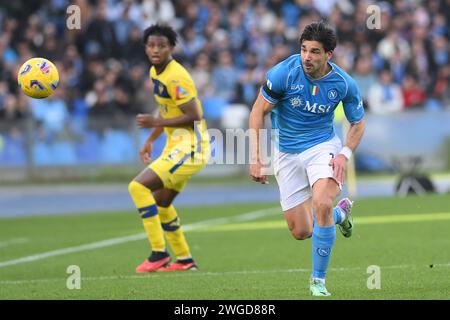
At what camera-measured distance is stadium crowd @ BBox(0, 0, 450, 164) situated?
26734 millimetres

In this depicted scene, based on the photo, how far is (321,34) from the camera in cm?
909

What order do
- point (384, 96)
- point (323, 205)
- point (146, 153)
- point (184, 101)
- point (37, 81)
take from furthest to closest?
point (384, 96)
point (146, 153)
point (184, 101)
point (37, 81)
point (323, 205)

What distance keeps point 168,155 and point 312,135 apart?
2781mm

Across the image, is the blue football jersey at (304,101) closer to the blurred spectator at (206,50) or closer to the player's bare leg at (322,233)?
the player's bare leg at (322,233)

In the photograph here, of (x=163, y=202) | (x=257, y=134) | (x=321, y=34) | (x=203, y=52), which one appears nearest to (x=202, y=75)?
(x=203, y=52)

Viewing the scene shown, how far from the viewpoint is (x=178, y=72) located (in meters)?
12.1

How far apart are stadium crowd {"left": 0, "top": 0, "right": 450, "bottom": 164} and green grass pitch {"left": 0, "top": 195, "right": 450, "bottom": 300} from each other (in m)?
6.71

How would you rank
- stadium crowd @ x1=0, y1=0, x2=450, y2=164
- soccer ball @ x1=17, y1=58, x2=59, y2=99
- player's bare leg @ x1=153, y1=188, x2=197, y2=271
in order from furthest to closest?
1. stadium crowd @ x1=0, y1=0, x2=450, y2=164
2. player's bare leg @ x1=153, y1=188, x2=197, y2=271
3. soccer ball @ x1=17, y1=58, x2=59, y2=99

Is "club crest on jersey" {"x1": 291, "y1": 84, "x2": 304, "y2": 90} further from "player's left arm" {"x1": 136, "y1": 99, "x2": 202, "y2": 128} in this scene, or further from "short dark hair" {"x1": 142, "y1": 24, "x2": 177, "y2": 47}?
"short dark hair" {"x1": 142, "y1": 24, "x2": 177, "y2": 47}

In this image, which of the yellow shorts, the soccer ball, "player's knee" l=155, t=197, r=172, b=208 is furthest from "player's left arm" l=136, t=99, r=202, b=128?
the soccer ball

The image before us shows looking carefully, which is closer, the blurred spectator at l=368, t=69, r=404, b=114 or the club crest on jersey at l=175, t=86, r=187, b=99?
the club crest on jersey at l=175, t=86, r=187, b=99

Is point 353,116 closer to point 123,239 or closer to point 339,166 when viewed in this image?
point 339,166

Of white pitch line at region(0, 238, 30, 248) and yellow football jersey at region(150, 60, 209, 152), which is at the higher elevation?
yellow football jersey at region(150, 60, 209, 152)

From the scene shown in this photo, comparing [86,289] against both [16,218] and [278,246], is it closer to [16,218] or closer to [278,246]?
[278,246]
